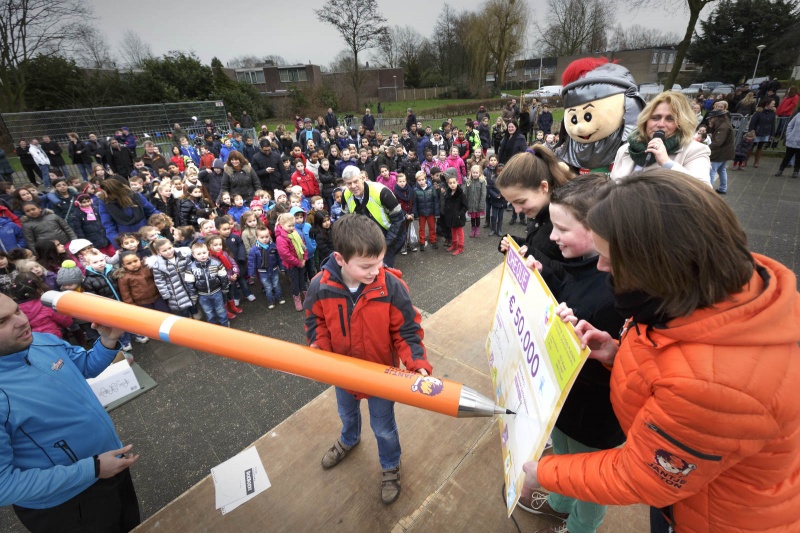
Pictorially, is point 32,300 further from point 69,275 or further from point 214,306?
point 214,306

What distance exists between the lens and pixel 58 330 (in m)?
4.17

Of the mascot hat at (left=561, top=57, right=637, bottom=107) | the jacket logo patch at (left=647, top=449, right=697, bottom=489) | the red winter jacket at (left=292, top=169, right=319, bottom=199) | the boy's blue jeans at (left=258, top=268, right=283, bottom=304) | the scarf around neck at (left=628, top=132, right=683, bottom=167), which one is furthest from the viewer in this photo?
the red winter jacket at (left=292, top=169, right=319, bottom=199)

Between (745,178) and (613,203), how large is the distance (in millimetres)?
13128

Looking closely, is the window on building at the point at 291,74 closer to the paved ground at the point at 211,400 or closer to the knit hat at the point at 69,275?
the paved ground at the point at 211,400

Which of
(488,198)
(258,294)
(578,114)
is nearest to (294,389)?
(258,294)

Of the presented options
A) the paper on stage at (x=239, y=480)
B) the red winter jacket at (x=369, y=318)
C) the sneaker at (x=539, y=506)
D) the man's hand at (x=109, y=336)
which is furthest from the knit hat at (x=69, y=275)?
the sneaker at (x=539, y=506)

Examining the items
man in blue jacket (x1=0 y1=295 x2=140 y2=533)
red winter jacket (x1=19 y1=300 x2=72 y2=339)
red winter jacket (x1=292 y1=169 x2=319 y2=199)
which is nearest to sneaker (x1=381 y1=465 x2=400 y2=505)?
man in blue jacket (x1=0 y1=295 x2=140 y2=533)

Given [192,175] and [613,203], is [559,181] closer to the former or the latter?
[613,203]

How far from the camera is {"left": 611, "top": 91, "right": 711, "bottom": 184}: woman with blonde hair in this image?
2965mm

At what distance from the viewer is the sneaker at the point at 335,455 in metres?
2.89

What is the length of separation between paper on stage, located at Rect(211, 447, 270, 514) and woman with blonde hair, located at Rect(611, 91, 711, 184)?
368 centimetres

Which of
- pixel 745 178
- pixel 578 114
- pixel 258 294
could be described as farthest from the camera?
pixel 745 178

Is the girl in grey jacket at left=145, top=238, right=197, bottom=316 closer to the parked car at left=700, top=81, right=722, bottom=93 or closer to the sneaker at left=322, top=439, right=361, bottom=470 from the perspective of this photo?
the sneaker at left=322, top=439, right=361, bottom=470

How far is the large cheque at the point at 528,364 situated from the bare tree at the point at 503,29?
49.1 meters
